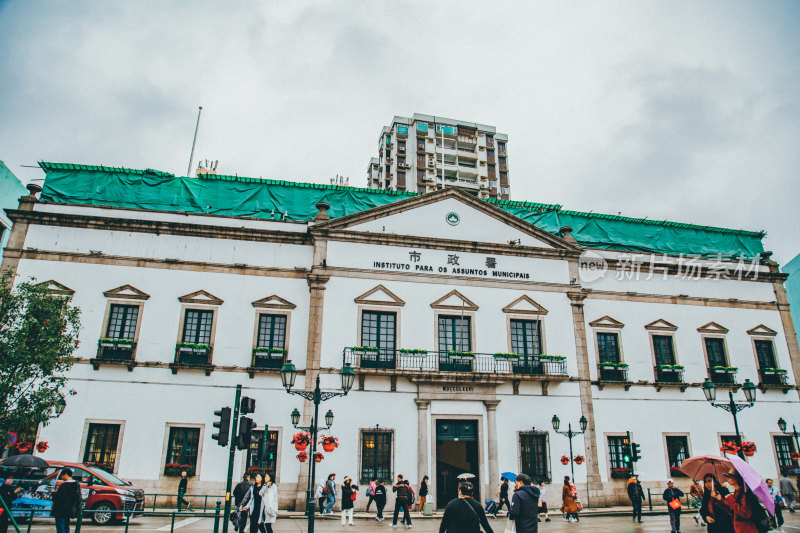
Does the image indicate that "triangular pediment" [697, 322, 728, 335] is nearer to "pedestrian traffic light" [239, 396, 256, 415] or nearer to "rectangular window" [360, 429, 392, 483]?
"rectangular window" [360, 429, 392, 483]

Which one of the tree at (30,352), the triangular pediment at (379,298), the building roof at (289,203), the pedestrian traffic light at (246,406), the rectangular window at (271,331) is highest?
the building roof at (289,203)

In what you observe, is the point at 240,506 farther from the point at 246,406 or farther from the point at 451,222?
the point at 451,222

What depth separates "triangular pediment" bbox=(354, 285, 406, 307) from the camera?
23.1 m

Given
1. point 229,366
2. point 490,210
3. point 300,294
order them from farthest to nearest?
1. point 490,210
2. point 300,294
3. point 229,366

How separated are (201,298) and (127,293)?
301cm

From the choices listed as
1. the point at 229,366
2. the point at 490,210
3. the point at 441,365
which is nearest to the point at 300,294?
the point at 229,366

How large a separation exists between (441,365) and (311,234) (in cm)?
818

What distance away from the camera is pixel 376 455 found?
21234 mm

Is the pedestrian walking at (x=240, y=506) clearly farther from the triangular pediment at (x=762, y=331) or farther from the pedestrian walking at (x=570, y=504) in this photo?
the triangular pediment at (x=762, y=331)

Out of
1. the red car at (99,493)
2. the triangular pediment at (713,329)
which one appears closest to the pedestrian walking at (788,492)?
the triangular pediment at (713,329)

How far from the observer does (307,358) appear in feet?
72.3

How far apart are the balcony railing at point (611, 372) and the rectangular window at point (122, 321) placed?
20.8 meters

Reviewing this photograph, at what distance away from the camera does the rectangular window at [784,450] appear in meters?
25.3

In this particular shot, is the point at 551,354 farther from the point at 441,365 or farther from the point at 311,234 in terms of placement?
the point at 311,234
